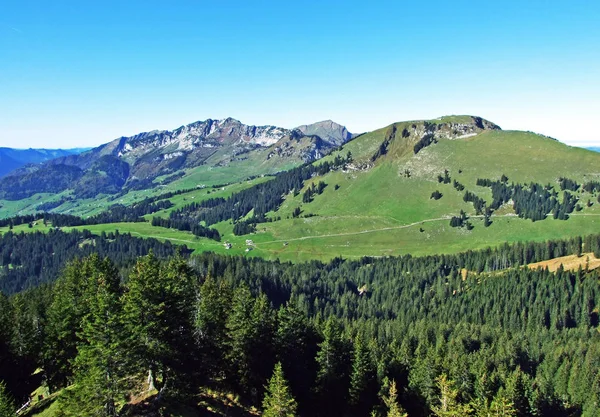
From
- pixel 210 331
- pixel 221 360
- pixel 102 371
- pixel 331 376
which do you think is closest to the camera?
pixel 102 371

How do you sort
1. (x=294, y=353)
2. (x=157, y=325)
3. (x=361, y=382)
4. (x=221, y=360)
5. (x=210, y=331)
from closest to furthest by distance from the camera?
(x=157, y=325) < (x=221, y=360) < (x=210, y=331) < (x=361, y=382) < (x=294, y=353)

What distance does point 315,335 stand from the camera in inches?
2970

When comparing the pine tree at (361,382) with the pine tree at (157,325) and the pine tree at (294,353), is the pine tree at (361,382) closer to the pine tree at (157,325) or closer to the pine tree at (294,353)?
the pine tree at (294,353)

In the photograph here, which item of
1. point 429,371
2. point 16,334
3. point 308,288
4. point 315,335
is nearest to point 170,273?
point 16,334

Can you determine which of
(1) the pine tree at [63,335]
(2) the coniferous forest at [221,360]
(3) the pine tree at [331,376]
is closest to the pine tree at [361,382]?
(2) the coniferous forest at [221,360]


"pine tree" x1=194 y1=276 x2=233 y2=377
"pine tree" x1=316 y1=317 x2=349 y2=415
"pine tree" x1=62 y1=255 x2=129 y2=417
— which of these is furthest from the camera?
"pine tree" x1=316 y1=317 x2=349 y2=415

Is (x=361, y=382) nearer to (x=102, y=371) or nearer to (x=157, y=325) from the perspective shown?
(x=157, y=325)

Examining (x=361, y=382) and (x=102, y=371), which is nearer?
(x=102, y=371)

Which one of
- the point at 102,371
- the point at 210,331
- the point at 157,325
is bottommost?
the point at 210,331

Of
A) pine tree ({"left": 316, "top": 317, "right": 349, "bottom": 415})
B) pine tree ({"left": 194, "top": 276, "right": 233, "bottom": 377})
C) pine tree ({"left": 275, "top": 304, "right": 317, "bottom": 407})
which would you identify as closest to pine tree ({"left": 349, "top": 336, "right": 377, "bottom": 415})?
pine tree ({"left": 316, "top": 317, "right": 349, "bottom": 415})

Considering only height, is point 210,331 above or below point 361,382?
above

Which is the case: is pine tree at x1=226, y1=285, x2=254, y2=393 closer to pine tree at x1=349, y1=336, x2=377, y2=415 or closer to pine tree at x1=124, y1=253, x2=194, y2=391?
pine tree at x1=124, y1=253, x2=194, y2=391

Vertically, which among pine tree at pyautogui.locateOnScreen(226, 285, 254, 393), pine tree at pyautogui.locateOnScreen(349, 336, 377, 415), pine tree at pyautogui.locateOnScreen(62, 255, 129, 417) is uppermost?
pine tree at pyautogui.locateOnScreen(62, 255, 129, 417)

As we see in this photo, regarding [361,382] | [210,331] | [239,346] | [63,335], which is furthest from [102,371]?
[361,382]
